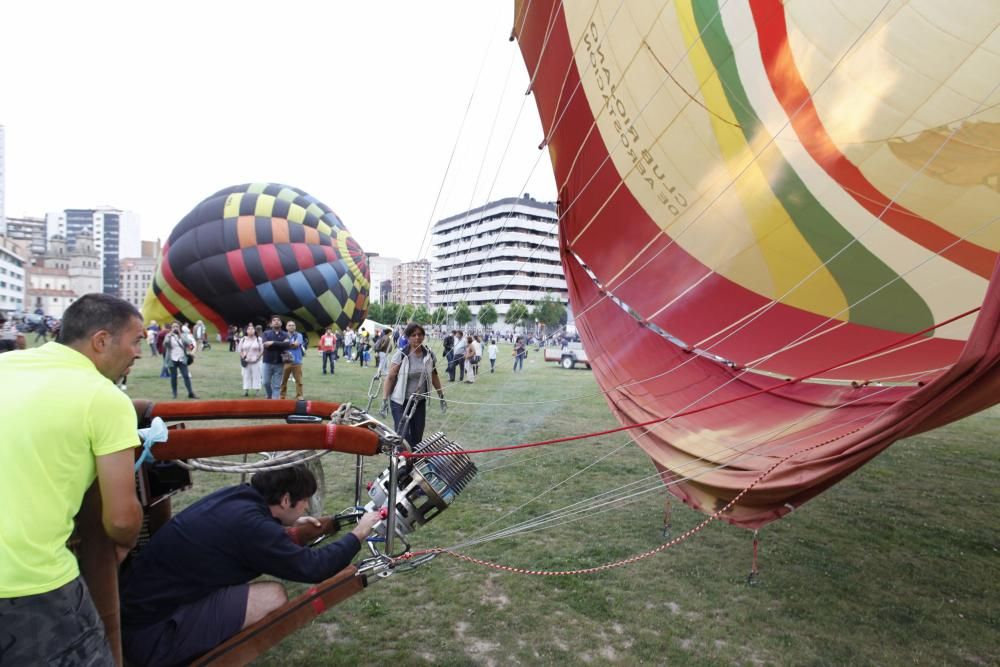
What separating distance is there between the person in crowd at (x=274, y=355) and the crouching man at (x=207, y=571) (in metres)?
6.24

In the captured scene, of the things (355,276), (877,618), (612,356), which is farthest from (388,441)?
(355,276)

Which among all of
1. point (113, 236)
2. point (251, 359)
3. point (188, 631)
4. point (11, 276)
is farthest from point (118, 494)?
point (113, 236)

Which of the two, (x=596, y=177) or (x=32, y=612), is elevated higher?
(x=596, y=177)

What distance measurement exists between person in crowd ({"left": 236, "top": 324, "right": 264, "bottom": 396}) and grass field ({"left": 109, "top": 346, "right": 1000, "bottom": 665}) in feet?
13.5

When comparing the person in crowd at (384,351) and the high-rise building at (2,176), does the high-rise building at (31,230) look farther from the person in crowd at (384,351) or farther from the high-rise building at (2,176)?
the person in crowd at (384,351)

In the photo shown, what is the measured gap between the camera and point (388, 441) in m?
2.17

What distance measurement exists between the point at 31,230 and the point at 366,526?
16879 centimetres

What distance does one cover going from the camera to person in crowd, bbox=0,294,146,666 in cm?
130

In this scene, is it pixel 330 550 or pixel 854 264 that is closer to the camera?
pixel 330 550

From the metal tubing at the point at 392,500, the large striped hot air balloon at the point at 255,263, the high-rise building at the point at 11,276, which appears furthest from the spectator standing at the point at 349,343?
the high-rise building at the point at 11,276

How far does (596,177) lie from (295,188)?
50.6ft

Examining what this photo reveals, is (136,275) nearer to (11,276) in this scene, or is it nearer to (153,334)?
(11,276)

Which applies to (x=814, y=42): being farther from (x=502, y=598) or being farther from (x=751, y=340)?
(x=502, y=598)

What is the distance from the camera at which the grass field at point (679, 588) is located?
2.54 metres
